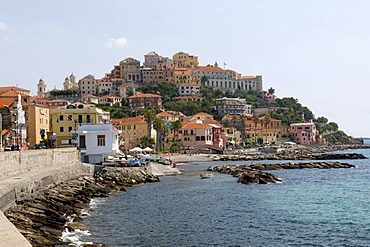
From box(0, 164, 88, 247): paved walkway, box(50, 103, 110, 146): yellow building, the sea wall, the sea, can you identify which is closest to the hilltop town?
box(50, 103, 110, 146): yellow building

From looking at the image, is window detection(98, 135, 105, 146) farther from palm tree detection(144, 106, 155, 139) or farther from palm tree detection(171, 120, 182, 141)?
palm tree detection(171, 120, 182, 141)

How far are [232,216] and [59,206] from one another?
10.9m

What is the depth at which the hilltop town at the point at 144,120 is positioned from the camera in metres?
60.3

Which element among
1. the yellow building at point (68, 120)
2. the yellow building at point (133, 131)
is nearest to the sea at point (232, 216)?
the yellow building at point (68, 120)

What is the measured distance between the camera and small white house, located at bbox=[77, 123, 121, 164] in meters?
58.8

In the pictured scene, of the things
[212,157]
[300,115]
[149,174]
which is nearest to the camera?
[149,174]

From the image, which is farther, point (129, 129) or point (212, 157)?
point (129, 129)

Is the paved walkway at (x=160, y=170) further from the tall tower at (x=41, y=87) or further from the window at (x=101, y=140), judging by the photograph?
the tall tower at (x=41, y=87)

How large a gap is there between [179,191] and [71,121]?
21.3m

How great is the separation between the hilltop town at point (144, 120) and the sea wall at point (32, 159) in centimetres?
585

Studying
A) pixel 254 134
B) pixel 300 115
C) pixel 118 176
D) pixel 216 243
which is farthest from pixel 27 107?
pixel 300 115

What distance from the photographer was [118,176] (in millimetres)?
54281

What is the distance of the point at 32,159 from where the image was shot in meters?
41.3

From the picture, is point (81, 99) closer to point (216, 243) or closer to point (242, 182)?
point (242, 182)
